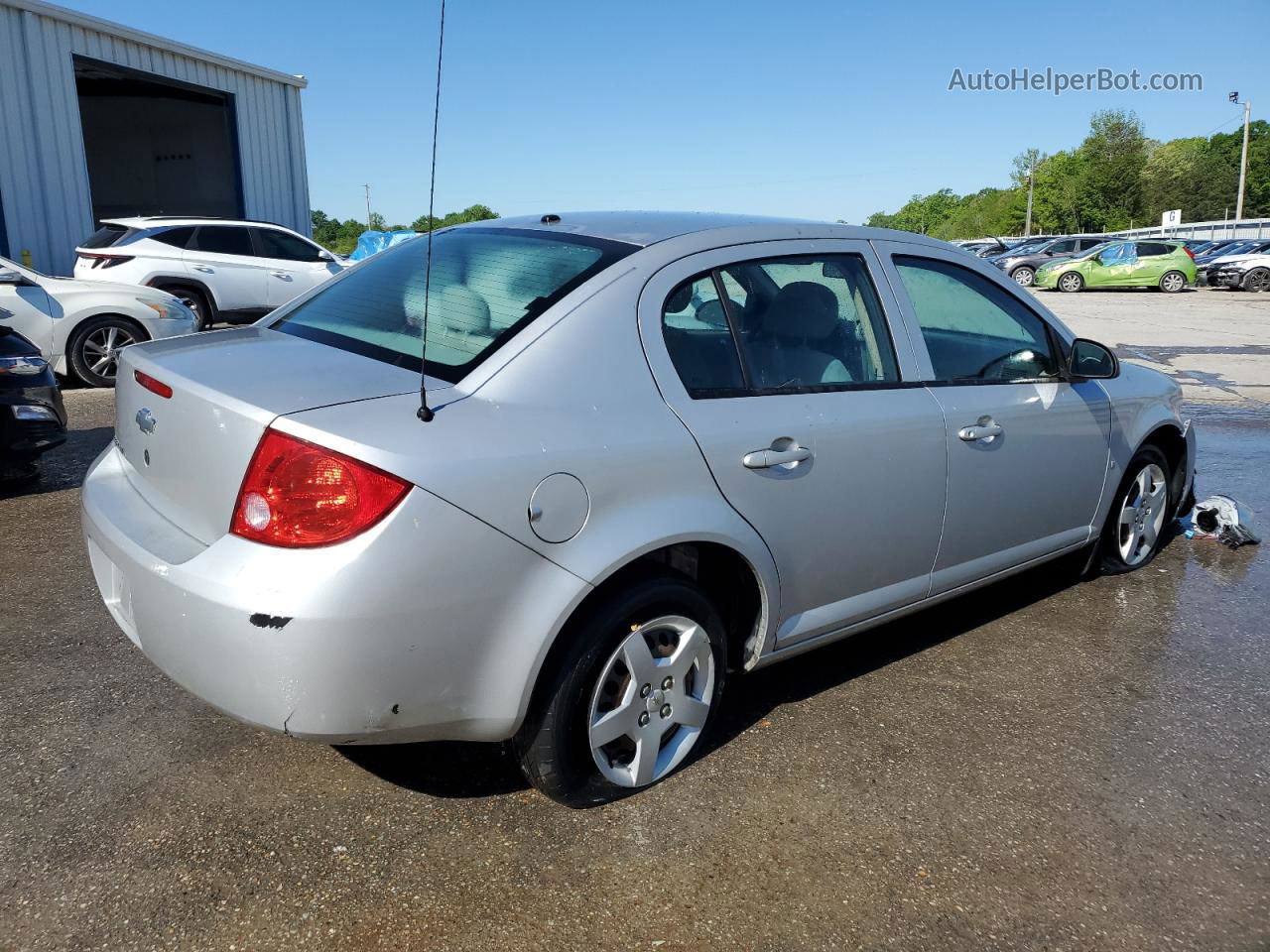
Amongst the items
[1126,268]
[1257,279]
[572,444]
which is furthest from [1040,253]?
[572,444]

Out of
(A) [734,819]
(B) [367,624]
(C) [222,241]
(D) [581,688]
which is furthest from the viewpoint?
(C) [222,241]

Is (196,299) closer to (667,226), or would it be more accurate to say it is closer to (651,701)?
(667,226)

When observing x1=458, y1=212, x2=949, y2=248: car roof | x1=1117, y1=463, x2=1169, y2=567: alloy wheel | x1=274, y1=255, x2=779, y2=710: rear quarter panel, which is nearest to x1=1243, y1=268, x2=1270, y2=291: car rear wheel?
x1=1117, y1=463, x2=1169, y2=567: alloy wheel

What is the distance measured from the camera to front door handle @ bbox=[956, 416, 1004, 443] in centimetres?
348

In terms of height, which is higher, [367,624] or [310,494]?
[310,494]

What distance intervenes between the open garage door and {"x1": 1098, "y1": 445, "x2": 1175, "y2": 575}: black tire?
Answer: 24019 millimetres

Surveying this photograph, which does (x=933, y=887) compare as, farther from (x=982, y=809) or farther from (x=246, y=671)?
(x=246, y=671)

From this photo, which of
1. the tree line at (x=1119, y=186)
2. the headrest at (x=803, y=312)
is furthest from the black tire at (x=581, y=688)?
the tree line at (x=1119, y=186)

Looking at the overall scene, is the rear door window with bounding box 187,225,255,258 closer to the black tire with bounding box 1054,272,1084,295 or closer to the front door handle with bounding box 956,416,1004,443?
the front door handle with bounding box 956,416,1004,443

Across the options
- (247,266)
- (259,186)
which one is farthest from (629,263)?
(259,186)

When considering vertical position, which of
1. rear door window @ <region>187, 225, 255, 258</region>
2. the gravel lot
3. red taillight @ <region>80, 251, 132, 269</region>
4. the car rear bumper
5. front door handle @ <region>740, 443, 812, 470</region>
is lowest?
the gravel lot

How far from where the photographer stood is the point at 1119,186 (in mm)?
69375

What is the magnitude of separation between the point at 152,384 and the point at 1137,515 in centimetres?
415

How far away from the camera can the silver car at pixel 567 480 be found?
89.3 inches
